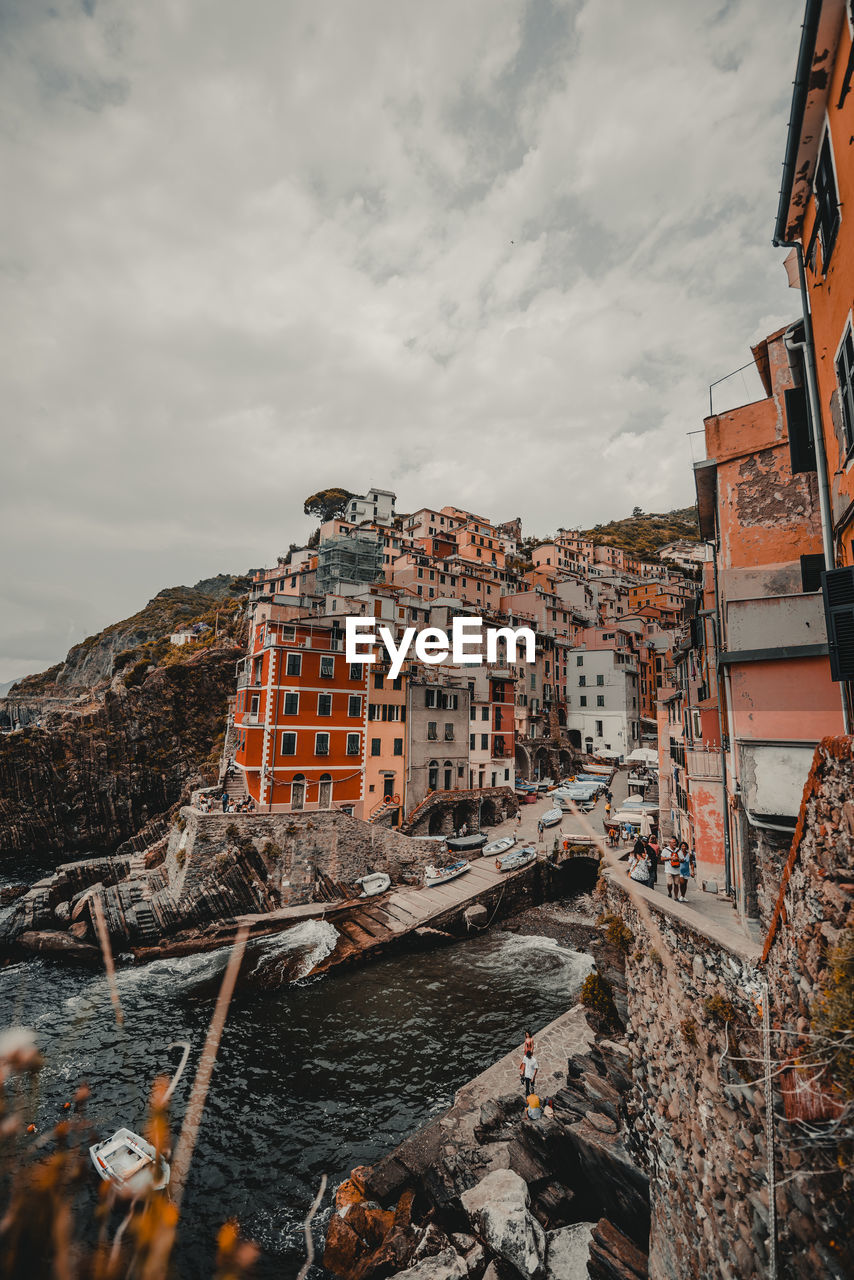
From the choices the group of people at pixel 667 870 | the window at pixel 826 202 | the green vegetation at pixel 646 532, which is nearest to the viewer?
the window at pixel 826 202

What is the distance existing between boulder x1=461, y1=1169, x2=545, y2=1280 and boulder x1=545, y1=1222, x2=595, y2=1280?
0.65 feet

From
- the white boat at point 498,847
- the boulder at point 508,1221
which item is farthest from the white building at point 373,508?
the boulder at point 508,1221

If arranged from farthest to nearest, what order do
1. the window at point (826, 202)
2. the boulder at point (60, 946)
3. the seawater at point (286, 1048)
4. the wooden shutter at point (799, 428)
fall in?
the boulder at point (60, 946)
the seawater at point (286, 1048)
the wooden shutter at point (799, 428)
the window at point (826, 202)

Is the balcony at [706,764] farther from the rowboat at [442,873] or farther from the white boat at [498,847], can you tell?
the white boat at [498,847]

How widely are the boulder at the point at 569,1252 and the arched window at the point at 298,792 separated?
1028 inches

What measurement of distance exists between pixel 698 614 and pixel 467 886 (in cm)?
2262

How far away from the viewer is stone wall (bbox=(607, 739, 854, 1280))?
5.26 meters

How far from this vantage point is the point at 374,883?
34.3m

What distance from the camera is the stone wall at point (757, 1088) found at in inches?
207

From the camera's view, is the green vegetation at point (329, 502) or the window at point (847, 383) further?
the green vegetation at point (329, 502)

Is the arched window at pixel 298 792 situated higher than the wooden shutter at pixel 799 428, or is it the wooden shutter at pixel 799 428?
the wooden shutter at pixel 799 428

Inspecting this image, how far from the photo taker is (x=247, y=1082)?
18.6 m

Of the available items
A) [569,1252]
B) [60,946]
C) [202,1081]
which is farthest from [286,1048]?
[60,946]

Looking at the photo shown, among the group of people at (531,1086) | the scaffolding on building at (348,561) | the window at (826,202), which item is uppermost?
the scaffolding on building at (348,561)
